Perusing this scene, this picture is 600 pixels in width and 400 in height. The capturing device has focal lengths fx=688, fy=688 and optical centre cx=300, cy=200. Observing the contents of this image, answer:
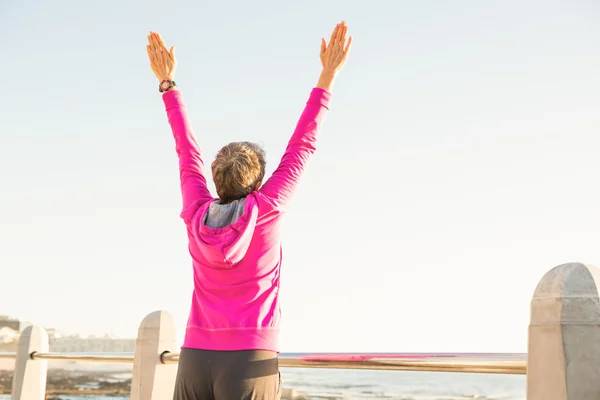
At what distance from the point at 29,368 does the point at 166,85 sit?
13.2ft

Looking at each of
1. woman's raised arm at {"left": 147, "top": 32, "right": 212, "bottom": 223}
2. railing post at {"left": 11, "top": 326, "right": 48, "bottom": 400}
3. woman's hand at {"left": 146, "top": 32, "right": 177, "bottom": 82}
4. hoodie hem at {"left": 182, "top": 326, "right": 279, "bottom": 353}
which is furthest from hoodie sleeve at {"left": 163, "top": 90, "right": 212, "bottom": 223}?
railing post at {"left": 11, "top": 326, "right": 48, "bottom": 400}

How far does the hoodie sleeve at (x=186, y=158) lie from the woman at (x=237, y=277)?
16mm

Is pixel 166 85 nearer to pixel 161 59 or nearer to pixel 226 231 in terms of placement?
pixel 161 59

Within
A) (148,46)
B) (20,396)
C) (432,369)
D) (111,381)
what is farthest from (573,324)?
(111,381)

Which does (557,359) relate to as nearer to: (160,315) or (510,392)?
(160,315)

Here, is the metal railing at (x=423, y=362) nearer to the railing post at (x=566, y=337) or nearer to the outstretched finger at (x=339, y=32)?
the railing post at (x=566, y=337)

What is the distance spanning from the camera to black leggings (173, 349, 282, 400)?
7.14 ft

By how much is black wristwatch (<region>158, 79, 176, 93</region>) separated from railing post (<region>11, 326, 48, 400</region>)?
152 inches

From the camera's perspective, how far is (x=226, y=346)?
7.32 feet

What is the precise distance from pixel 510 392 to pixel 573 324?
33626 mm

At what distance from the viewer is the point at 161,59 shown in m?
2.98

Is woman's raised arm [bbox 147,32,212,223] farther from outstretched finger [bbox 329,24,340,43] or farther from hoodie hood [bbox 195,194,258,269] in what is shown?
outstretched finger [bbox 329,24,340,43]

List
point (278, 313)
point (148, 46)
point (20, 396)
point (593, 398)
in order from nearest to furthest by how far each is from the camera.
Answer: point (593, 398) < point (278, 313) < point (148, 46) < point (20, 396)

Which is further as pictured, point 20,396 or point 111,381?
point 111,381
